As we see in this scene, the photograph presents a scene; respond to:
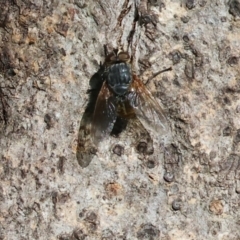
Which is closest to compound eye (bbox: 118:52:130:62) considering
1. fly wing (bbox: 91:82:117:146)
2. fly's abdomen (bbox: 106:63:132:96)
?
fly's abdomen (bbox: 106:63:132:96)

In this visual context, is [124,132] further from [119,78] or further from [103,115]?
[119,78]

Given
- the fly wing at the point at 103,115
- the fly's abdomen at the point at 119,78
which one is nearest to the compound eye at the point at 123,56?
the fly's abdomen at the point at 119,78

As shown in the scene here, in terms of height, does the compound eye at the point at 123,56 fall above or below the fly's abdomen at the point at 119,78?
above

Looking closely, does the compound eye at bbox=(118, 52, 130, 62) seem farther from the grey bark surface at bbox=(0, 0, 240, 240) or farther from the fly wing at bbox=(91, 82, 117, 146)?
the fly wing at bbox=(91, 82, 117, 146)

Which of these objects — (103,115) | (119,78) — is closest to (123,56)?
(119,78)

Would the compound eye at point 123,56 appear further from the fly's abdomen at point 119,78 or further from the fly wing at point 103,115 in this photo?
the fly wing at point 103,115
